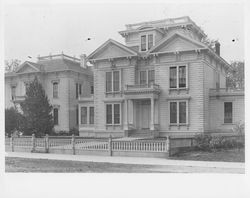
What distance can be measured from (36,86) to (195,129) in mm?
12245

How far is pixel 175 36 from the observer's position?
26.8 metres

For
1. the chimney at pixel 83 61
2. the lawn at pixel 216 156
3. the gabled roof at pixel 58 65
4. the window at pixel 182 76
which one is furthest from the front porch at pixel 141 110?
the lawn at pixel 216 156

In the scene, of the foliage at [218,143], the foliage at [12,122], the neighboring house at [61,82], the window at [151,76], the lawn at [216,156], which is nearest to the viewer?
the lawn at [216,156]

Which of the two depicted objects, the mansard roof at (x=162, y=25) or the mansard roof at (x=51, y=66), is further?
the mansard roof at (x=51, y=66)

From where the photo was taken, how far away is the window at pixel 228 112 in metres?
27.2

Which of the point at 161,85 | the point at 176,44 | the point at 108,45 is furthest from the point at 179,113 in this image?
the point at 108,45

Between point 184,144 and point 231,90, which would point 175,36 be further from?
point 184,144

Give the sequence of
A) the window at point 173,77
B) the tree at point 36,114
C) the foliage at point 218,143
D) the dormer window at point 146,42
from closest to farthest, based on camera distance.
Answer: the foliage at point 218,143
the tree at point 36,114
the window at point 173,77
the dormer window at point 146,42

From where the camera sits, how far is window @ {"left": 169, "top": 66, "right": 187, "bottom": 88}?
2742 cm

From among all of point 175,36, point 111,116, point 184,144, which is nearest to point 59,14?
point 184,144

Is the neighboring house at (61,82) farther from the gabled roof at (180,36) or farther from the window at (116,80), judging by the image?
the gabled roof at (180,36)
